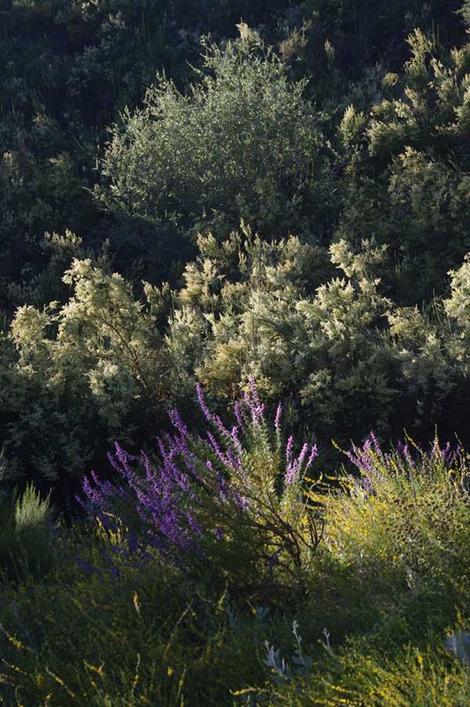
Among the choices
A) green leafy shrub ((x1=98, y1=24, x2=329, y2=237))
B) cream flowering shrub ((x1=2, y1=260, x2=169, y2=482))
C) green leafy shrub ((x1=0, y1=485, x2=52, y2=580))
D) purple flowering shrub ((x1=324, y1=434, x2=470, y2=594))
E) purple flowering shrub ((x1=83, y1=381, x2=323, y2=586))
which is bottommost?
purple flowering shrub ((x1=324, y1=434, x2=470, y2=594))

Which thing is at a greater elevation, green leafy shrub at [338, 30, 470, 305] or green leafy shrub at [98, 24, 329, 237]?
green leafy shrub at [98, 24, 329, 237]

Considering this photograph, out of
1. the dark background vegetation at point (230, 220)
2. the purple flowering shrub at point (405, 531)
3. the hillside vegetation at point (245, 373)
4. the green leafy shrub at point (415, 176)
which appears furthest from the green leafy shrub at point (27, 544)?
the green leafy shrub at point (415, 176)

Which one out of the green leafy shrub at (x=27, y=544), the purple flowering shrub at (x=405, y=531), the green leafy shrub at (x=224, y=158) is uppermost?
the green leafy shrub at (x=224, y=158)

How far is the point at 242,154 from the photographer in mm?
13438

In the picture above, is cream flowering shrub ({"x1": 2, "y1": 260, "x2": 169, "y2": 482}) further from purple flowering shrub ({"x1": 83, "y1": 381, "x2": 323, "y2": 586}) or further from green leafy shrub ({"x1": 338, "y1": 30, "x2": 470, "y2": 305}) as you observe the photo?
green leafy shrub ({"x1": 338, "y1": 30, "x2": 470, "y2": 305})

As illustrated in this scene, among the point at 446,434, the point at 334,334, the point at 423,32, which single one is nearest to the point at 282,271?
the point at 334,334

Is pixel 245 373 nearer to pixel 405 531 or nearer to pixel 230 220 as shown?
pixel 405 531

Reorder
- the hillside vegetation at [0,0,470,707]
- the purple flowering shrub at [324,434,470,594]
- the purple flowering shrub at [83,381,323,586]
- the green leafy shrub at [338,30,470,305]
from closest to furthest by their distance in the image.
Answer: the hillside vegetation at [0,0,470,707]
the purple flowering shrub at [324,434,470,594]
the purple flowering shrub at [83,381,323,586]
the green leafy shrub at [338,30,470,305]

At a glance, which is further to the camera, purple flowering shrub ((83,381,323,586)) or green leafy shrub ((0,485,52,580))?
green leafy shrub ((0,485,52,580))

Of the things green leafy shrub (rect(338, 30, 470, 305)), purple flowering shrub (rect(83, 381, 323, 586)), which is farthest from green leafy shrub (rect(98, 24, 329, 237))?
purple flowering shrub (rect(83, 381, 323, 586))

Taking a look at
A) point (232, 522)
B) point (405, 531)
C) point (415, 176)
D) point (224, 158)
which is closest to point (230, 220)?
point (224, 158)

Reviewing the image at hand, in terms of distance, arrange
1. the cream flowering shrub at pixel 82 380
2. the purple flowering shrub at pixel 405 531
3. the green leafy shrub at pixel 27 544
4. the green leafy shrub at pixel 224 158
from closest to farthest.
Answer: the purple flowering shrub at pixel 405 531 → the green leafy shrub at pixel 27 544 → the cream flowering shrub at pixel 82 380 → the green leafy shrub at pixel 224 158

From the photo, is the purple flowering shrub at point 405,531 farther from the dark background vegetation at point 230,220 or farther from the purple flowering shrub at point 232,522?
the dark background vegetation at point 230,220

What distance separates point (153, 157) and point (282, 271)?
15.6 ft
